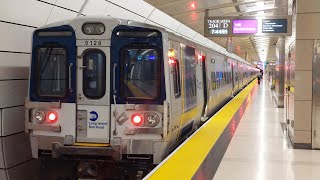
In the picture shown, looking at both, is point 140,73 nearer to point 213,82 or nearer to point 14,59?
point 14,59

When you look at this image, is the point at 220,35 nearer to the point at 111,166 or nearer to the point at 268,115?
the point at 268,115

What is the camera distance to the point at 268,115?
14.6m

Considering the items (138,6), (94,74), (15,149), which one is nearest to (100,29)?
(94,74)

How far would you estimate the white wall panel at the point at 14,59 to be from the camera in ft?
24.1

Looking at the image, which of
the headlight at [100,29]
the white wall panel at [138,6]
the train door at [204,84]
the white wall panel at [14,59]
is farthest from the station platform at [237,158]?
the white wall panel at [138,6]

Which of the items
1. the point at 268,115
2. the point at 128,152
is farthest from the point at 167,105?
the point at 268,115

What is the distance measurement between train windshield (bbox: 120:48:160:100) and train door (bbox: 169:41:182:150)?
38cm

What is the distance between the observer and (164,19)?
17.4m

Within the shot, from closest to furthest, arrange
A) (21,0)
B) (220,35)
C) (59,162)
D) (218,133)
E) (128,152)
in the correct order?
(128,152)
(59,162)
(21,0)
(218,133)
(220,35)

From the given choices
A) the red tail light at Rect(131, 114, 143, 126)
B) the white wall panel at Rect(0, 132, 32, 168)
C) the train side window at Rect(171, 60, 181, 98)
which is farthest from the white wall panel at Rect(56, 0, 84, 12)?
the red tail light at Rect(131, 114, 143, 126)

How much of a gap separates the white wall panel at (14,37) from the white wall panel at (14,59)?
0.10 metres

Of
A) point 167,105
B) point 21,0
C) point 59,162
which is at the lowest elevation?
point 59,162

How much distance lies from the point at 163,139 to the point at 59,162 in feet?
6.35

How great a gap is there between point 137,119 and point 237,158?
185 cm
